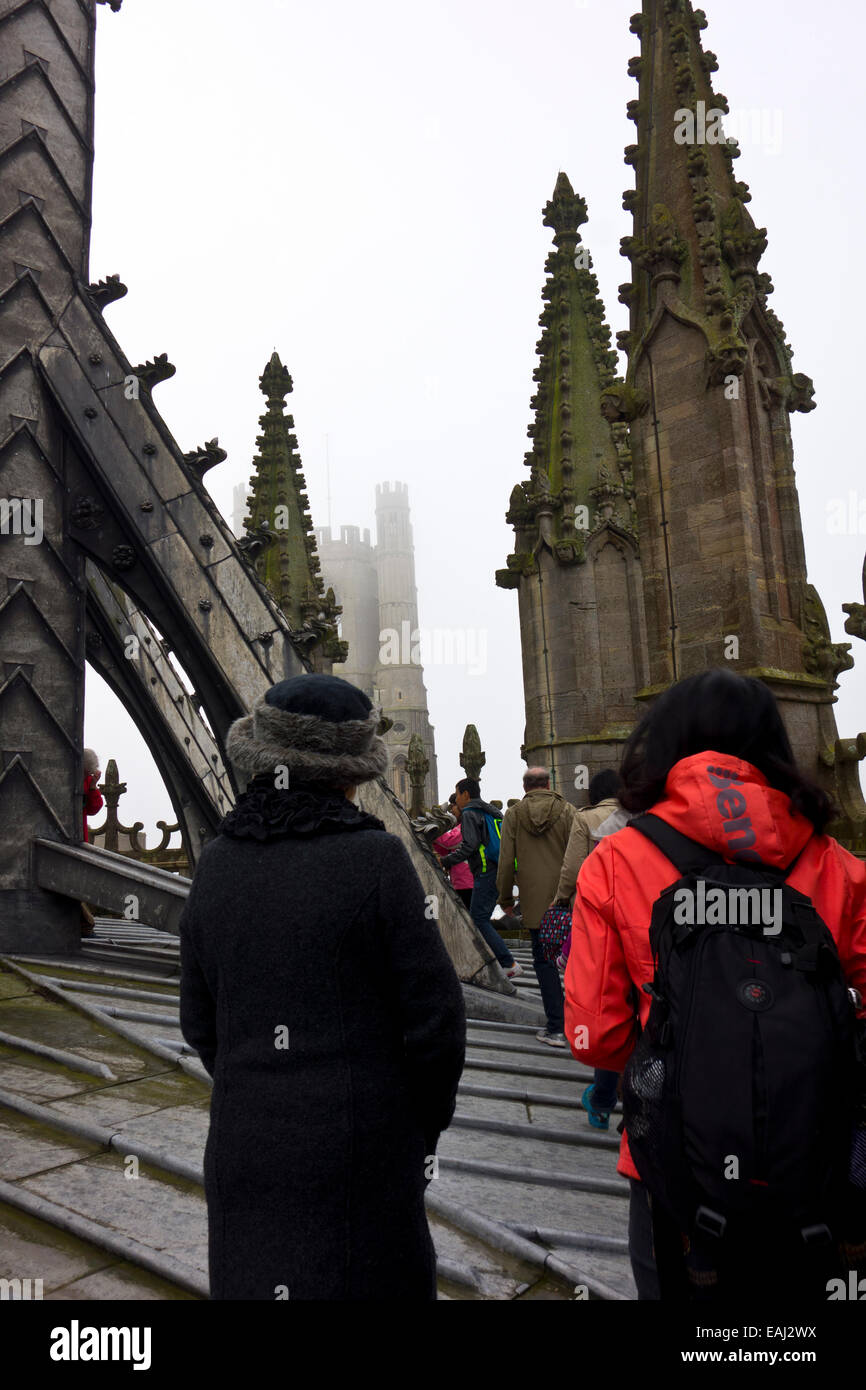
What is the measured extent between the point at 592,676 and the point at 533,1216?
36.9ft

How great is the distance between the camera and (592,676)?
1391 centimetres

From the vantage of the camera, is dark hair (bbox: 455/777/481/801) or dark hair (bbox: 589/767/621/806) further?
dark hair (bbox: 455/777/481/801)

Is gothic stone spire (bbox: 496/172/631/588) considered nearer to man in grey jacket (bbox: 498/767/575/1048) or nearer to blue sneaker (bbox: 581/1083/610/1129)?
man in grey jacket (bbox: 498/767/575/1048)

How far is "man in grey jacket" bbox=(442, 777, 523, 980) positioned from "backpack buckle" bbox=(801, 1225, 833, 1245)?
5661 millimetres

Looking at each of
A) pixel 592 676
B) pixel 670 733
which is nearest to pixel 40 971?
pixel 670 733

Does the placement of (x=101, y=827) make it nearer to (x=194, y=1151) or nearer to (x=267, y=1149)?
(x=194, y=1151)

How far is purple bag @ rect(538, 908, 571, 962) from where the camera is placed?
515 cm

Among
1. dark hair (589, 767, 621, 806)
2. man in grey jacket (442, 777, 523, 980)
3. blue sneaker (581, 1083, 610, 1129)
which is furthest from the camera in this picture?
man in grey jacket (442, 777, 523, 980)

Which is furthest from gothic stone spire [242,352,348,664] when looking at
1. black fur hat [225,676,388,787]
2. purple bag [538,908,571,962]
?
black fur hat [225,676,388,787]

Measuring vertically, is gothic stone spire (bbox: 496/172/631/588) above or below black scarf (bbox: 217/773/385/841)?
above

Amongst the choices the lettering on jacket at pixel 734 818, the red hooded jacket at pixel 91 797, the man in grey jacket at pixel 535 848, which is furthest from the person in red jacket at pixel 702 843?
the red hooded jacket at pixel 91 797

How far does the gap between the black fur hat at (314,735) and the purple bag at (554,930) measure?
339cm

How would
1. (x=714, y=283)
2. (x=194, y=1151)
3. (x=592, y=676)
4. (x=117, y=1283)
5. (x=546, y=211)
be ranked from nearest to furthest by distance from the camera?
(x=117, y=1283), (x=194, y=1151), (x=714, y=283), (x=592, y=676), (x=546, y=211)

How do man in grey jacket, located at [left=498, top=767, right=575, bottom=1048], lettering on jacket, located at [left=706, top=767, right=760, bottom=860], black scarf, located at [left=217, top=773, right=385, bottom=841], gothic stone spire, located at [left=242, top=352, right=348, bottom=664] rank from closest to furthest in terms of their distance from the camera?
1. lettering on jacket, located at [left=706, top=767, right=760, bottom=860]
2. black scarf, located at [left=217, top=773, right=385, bottom=841]
3. man in grey jacket, located at [left=498, top=767, right=575, bottom=1048]
4. gothic stone spire, located at [left=242, top=352, right=348, bottom=664]
